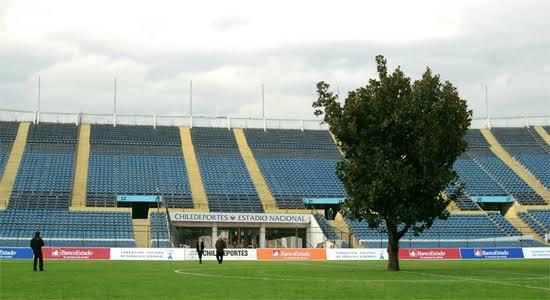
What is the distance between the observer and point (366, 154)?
127 feet

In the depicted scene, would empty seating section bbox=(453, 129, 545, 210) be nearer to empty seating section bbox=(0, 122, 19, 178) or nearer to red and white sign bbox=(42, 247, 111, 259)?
red and white sign bbox=(42, 247, 111, 259)

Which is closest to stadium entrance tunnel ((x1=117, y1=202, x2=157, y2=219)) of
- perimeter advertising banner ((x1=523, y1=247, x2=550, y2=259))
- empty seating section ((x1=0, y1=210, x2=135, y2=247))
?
empty seating section ((x1=0, y1=210, x2=135, y2=247))

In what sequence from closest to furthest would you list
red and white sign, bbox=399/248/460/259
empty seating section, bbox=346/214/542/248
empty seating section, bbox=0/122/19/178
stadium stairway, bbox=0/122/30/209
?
red and white sign, bbox=399/248/460/259, empty seating section, bbox=346/214/542/248, stadium stairway, bbox=0/122/30/209, empty seating section, bbox=0/122/19/178

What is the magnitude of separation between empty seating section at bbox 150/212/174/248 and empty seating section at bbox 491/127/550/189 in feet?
158

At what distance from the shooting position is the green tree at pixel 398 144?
1494 inches

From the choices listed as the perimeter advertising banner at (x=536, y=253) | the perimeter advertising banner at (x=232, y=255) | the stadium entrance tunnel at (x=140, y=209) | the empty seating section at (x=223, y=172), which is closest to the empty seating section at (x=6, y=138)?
the stadium entrance tunnel at (x=140, y=209)

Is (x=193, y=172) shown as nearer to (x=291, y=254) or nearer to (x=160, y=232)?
(x=160, y=232)

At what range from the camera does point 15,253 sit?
60031mm

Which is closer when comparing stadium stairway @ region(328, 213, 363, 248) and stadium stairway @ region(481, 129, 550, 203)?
stadium stairway @ region(328, 213, 363, 248)

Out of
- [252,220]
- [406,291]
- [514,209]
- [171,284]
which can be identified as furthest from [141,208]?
[406,291]

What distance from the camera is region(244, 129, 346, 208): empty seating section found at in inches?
3465

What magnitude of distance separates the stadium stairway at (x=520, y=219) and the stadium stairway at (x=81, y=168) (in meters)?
47.0

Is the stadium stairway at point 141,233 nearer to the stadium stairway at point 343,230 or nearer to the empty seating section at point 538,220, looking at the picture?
the stadium stairway at point 343,230

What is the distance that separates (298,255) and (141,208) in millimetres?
27773
